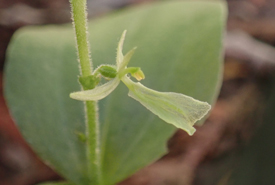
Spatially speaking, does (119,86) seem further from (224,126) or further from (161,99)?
(224,126)

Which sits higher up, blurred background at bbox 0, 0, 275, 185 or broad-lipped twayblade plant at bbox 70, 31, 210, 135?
broad-lipped twayblade plant at bbox 70, 31, 210, 135

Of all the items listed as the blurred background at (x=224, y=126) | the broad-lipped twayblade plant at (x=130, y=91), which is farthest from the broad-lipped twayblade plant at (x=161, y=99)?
the blurred background at (x=224, y=126)

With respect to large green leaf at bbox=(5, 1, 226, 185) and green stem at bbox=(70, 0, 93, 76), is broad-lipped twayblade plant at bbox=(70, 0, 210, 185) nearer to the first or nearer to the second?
green stem at bbox=(70, 0, 93, 76)

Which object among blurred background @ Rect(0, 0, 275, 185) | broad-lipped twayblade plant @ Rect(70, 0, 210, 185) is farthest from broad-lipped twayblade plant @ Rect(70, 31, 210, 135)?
blurred background @ Rect(0, 0, 275, 185)

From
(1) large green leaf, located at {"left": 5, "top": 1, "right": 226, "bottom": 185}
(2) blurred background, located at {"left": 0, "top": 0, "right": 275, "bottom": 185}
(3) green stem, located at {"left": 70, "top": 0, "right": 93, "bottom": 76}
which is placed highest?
(3) green stem, located at {"left": 70, "top": 0, "right": 93, "bottom": 76}

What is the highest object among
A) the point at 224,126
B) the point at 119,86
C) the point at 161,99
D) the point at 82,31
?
the point at 82,31

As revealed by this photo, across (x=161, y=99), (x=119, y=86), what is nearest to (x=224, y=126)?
(x=119, y=86)
